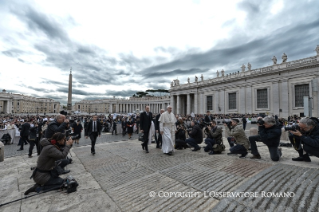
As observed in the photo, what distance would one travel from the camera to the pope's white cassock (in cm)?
618

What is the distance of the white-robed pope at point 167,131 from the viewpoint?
20.3 feet

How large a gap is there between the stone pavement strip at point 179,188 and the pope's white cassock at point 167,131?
1.59 metres

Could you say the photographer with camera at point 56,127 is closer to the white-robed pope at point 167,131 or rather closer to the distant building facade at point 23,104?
the white-robed pope at point 167,131

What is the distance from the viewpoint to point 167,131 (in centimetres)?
643

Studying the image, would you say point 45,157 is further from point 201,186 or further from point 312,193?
point 312,193

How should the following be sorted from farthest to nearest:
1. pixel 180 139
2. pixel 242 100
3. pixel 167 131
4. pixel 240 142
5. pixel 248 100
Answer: pixel 242 100 < pixel 248 100 < pixel 180 139 < pixel 167 131 < pixel 240 142

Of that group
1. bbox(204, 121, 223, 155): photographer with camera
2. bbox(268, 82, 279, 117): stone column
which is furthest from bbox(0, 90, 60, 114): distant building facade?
bbox(268, 82, 279, 117): stone column

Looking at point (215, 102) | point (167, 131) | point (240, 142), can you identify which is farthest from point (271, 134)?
point (215, 102)

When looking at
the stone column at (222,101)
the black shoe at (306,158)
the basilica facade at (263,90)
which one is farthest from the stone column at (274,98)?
the black shoe at (306,158)

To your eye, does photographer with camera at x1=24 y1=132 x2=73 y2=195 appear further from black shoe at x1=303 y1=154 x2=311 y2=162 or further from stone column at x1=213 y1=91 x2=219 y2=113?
stone column at x1=213 y1=91 x2=219 y2=113

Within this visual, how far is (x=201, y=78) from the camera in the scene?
39312 millimetres

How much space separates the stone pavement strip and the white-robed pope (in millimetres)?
1576

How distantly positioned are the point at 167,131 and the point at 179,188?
3361 millimetres

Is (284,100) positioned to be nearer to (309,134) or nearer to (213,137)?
(213,137)
